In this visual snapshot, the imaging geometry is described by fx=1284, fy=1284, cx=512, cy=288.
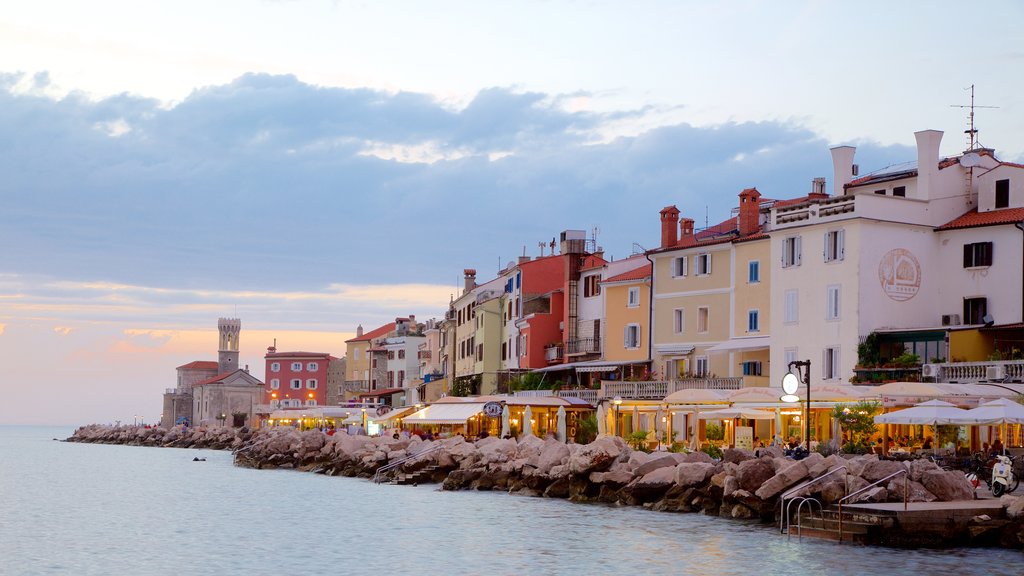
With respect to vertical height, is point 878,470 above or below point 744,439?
below

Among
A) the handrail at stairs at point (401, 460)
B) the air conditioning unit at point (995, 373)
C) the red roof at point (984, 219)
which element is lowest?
the handrail at stairs at point (401, 460)

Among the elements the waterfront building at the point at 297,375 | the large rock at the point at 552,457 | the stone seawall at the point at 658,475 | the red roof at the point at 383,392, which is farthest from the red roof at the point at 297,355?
the large rock at the point at 552,457

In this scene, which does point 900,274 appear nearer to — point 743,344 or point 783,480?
point 743,344

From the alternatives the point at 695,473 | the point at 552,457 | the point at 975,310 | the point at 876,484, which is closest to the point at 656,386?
the point at 552,457

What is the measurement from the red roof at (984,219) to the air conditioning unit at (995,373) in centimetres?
728

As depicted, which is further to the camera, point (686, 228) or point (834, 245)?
point (686, 228)

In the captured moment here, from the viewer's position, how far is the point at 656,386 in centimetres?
5422

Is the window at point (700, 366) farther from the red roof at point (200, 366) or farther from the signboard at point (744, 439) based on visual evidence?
the red roof at point (200, 366)

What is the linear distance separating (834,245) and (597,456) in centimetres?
1386

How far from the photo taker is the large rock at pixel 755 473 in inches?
1307

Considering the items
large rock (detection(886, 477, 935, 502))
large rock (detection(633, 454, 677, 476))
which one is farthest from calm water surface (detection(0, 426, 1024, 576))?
large rock (detection(886, 477, 935, 502))

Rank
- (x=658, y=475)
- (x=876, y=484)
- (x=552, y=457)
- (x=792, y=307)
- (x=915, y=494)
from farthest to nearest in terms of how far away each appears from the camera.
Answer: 1. (x=792, y=307)
2. (x=552, y=457)
3. (x=658, y=475)
4. (x=876, y=484)
5. (x=915, y=494)

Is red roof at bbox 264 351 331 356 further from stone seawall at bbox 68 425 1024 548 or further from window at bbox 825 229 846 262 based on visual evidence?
window at bbox 825 229 846 262

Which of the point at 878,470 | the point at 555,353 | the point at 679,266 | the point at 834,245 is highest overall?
the point at 679,266
